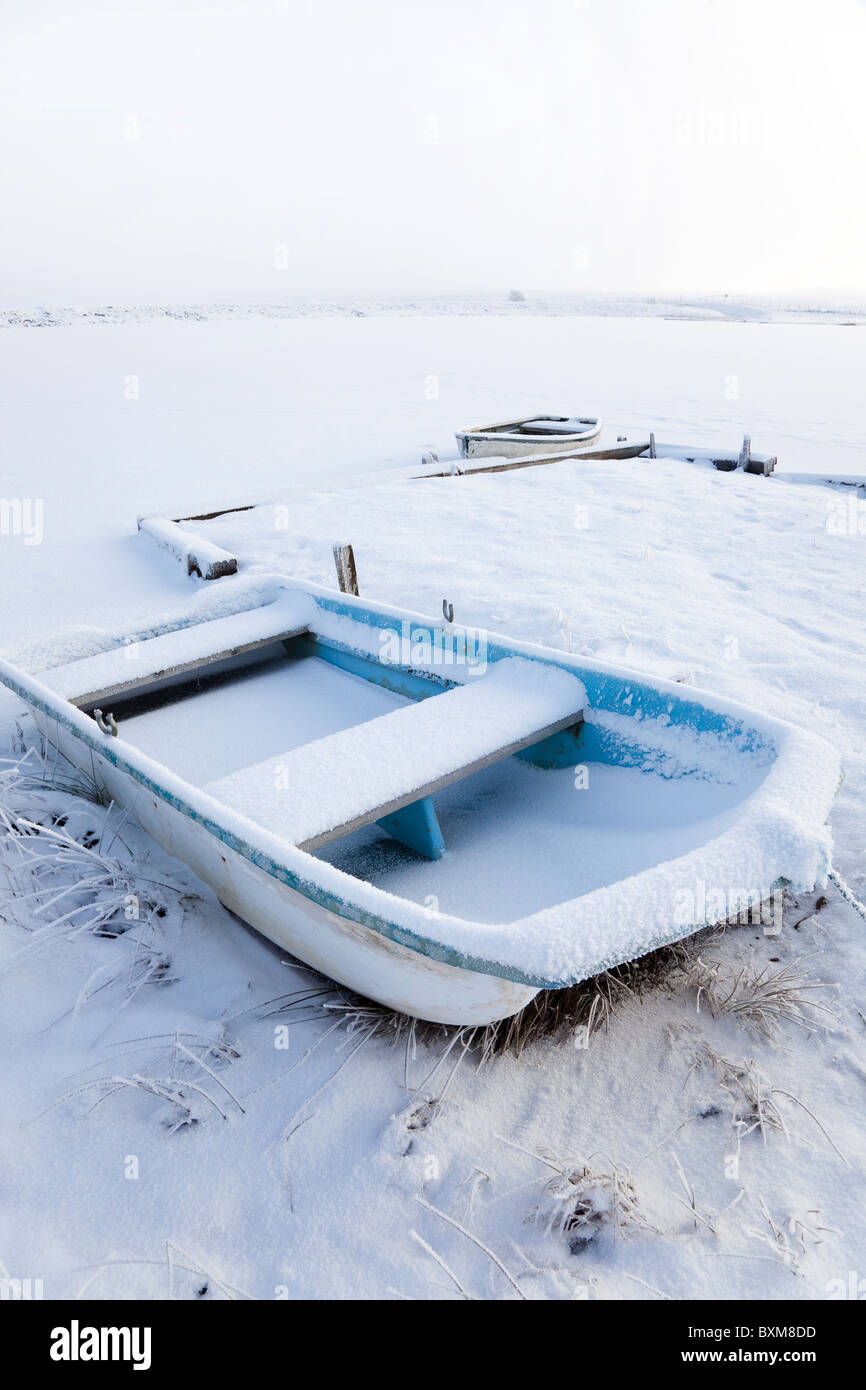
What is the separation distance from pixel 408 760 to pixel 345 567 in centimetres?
205

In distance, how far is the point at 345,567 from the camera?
14.6ft

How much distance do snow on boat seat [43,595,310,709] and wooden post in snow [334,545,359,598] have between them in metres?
0.44

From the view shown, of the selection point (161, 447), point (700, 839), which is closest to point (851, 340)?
point (161, 447)

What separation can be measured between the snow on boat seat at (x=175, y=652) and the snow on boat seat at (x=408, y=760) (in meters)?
1.03

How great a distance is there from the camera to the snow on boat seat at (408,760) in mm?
2396

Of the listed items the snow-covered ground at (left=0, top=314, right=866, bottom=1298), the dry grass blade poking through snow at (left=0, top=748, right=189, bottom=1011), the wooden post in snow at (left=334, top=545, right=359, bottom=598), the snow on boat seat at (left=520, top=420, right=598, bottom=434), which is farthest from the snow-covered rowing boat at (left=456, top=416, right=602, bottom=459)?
the dry grass blade poking through snow at (left=0, top=748, right=189, bottom=1011)

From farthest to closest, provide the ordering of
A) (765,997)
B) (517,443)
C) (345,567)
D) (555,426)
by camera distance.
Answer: (555,426)
(517,443)
(345,567)
(765,997)

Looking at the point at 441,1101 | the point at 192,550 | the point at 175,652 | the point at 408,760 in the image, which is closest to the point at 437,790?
the point at 408,760

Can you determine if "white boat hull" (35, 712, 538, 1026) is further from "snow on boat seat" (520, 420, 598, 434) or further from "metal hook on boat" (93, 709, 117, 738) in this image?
"snow on boat seat" (520, 420, 598, 434)

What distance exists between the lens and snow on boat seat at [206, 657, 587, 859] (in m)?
2.40

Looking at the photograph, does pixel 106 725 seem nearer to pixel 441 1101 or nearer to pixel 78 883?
pixel 78 883

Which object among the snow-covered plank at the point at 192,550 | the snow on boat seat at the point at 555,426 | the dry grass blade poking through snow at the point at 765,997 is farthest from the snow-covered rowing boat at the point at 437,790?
the snow on boat seat at the point at 555,426

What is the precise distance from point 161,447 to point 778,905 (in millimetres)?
10066
